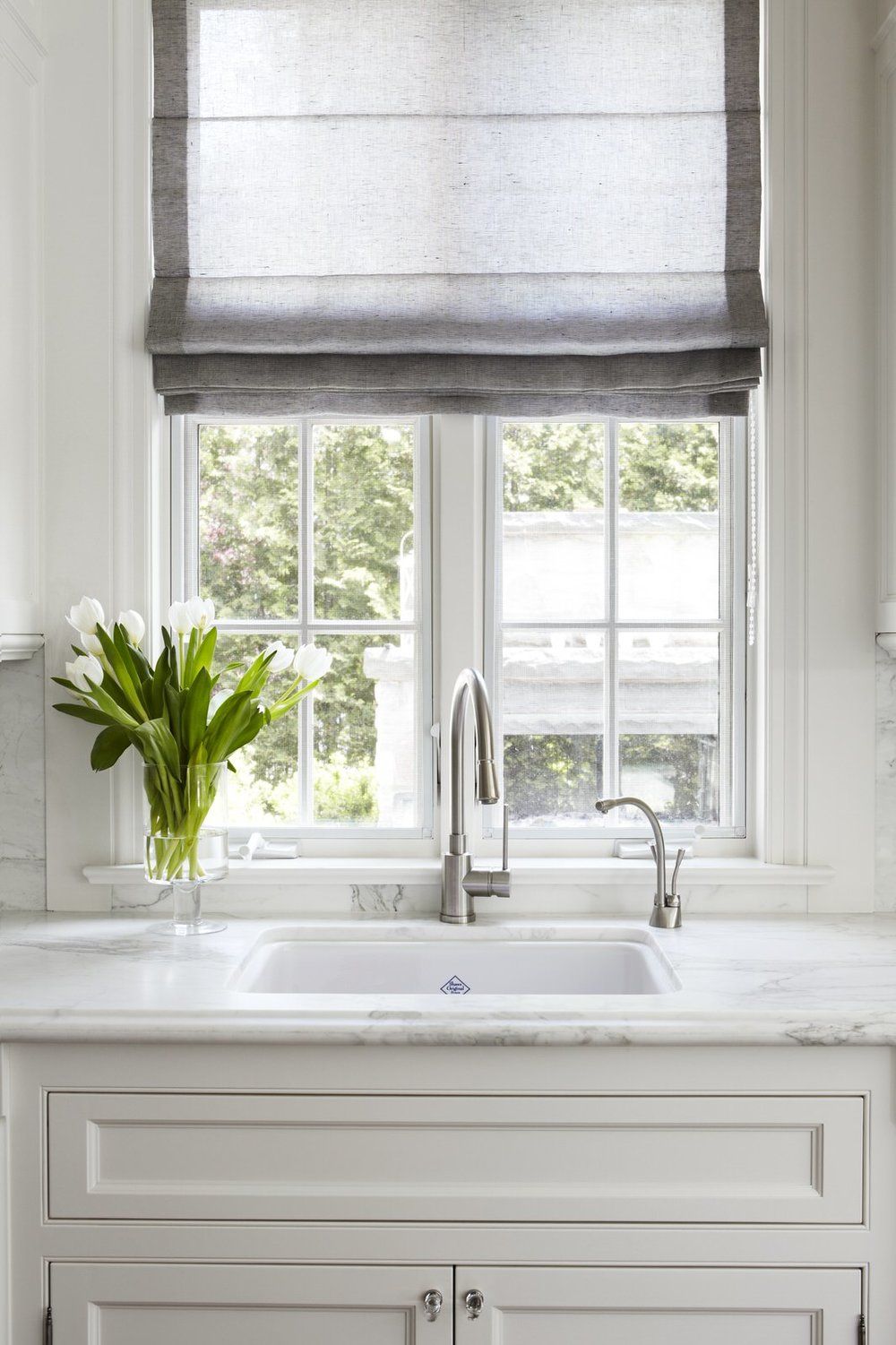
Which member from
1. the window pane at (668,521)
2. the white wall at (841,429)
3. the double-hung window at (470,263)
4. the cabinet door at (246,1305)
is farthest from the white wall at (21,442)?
the white wall at (841,429)

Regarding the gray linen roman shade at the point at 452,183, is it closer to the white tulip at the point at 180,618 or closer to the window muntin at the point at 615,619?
the window muntin at the point at 615,619

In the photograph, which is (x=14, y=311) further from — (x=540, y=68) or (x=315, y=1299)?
(x=315, y=1299)

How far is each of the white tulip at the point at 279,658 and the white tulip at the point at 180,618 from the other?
14 cm

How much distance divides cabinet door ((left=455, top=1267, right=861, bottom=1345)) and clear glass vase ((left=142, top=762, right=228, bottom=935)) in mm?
703

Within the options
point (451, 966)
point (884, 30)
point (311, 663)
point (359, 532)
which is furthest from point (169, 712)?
point (884, 30)

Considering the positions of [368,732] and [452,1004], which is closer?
[452,1004]

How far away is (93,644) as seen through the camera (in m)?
1.66

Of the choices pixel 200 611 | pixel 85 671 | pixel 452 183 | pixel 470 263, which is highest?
pixel 452 183

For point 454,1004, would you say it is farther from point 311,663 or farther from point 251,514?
point 251,514

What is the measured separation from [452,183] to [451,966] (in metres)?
1.40

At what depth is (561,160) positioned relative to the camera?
5.90ft

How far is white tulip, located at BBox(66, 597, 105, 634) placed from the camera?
65.2 inches

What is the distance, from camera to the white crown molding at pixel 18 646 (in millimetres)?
1632

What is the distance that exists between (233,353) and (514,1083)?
1319 millimetres
